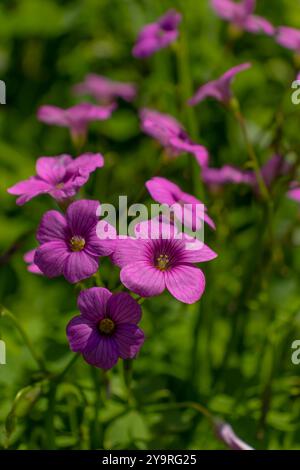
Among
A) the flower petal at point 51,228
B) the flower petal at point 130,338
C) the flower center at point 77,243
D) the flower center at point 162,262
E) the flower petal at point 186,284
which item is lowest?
the flower petal at point 130,338

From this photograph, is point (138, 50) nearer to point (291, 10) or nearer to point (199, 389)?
point (199, 389)

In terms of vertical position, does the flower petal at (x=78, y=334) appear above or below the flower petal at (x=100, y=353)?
above

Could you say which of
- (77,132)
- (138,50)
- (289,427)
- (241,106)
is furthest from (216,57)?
(289,427)

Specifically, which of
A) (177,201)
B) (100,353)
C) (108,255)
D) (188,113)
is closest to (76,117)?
(188,113)

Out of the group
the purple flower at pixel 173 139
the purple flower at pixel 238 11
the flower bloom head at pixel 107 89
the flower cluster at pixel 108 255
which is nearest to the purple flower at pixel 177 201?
the flower cluster at pixel 108 255

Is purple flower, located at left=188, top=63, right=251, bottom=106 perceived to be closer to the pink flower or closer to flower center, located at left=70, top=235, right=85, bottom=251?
the pink flower

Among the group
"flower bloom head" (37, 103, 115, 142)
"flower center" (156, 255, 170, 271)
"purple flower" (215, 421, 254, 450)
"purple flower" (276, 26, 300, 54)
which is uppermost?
"purple flower" (276, 26, 300, 54)

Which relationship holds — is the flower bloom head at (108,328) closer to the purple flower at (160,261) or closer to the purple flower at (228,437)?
the purple flower at (160,261)

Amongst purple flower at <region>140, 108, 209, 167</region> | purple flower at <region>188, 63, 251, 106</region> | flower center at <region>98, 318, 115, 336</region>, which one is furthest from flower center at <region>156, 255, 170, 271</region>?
purple flower at <region>188, 63, 251, 106</region>
